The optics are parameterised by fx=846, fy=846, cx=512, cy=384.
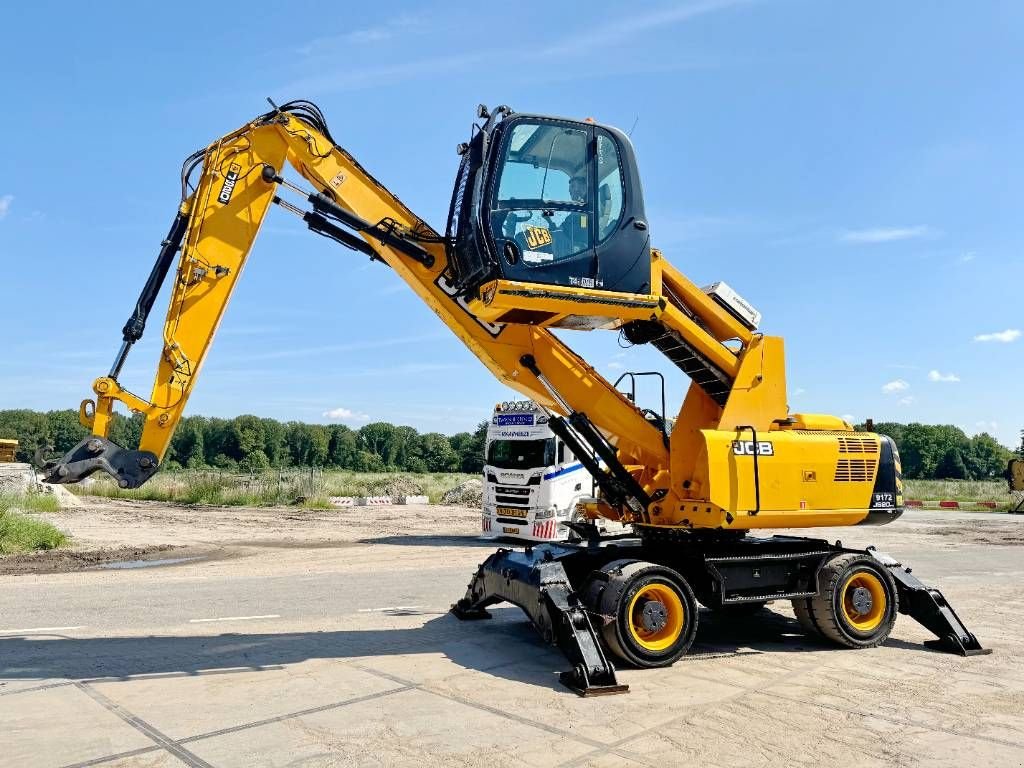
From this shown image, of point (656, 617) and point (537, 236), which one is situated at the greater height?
point (537, 236)

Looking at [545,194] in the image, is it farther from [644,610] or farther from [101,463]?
[101,463]

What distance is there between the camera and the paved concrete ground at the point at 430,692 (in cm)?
505

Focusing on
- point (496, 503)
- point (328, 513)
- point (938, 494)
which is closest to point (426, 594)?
point (496, 503)

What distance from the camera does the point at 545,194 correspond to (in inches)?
281

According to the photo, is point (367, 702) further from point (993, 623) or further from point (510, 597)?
point (993, 623)

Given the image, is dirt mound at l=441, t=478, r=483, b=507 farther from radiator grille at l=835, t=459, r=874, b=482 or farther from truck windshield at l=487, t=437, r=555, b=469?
radiator grille at l=835, t=459, r=874, b=482

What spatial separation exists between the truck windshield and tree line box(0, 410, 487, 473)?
65.0m

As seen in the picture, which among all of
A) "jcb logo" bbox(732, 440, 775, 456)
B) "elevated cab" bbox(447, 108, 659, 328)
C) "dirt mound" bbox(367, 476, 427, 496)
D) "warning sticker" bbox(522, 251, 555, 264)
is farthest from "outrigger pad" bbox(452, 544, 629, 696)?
"dirt mound" bbox(367, 476, 427, 496)

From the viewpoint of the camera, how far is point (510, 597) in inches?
323

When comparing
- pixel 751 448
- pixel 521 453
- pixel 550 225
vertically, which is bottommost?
pixel 751 448

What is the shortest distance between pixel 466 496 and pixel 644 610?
97.9ft

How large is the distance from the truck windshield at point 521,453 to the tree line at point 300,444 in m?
65.0

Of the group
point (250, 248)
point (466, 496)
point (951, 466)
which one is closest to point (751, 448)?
point (250, 248)

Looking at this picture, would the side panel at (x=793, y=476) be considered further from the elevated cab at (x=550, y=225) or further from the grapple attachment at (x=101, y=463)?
the grapple attachment at (x=101, y=463)
